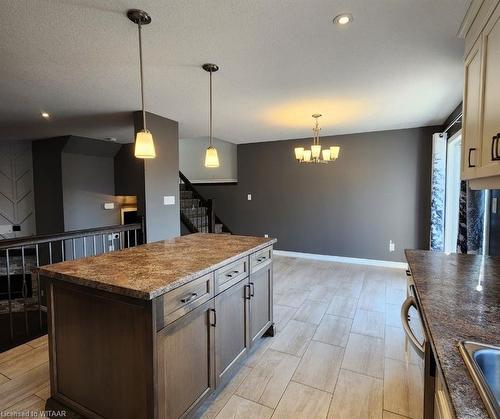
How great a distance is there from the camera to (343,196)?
5.14 m

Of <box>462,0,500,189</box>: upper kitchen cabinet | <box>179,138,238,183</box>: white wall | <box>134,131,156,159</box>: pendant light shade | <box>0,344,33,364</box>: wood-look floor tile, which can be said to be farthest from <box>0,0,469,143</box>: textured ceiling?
<box>179,138,238,183</box>: white wall

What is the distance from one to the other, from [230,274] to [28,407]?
1.47 metres

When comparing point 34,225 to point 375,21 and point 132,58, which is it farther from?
point 375,21

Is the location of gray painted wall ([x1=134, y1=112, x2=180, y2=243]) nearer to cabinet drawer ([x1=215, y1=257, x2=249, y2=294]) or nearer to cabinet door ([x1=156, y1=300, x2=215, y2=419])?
cabinet drawer ([x1=215, y1=257, x2=249, y2=294])

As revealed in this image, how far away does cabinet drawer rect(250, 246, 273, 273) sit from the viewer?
2.15m

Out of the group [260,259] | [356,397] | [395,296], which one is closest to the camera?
[356,397]

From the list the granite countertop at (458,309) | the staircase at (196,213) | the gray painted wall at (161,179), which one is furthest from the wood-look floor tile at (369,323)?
the staircase at (196,213)

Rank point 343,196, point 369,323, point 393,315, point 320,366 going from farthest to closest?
point 343,196 < point 393,315 < point 369,323 < point 320,366

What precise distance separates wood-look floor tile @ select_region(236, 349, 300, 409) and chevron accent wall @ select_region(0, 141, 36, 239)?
225 inches

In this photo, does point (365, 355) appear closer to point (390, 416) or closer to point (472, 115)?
point (390, 416)

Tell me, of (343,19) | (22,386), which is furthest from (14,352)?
(343,19)

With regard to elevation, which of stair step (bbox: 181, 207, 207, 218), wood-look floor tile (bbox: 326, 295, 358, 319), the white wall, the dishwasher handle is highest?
the white wall

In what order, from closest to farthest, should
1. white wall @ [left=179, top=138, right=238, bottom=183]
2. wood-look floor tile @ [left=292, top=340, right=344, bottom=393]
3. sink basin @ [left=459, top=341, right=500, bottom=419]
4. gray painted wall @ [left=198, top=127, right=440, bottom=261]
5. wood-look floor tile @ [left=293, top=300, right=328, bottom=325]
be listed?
sink basin @ [left=459, top=341, right=500, bottom=419] < wood-look floor tile @ [left=292, top=340, right=344, bottom=393] < wood-look floor tile @ [left=293, top=300, right=328, bottom=325] < gray painted wall @ [left=198, top=127, right=440, bottom=261] < white wall @ [left=179, top=138, right=238, bottom=183]

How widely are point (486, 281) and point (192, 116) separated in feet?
11.5
